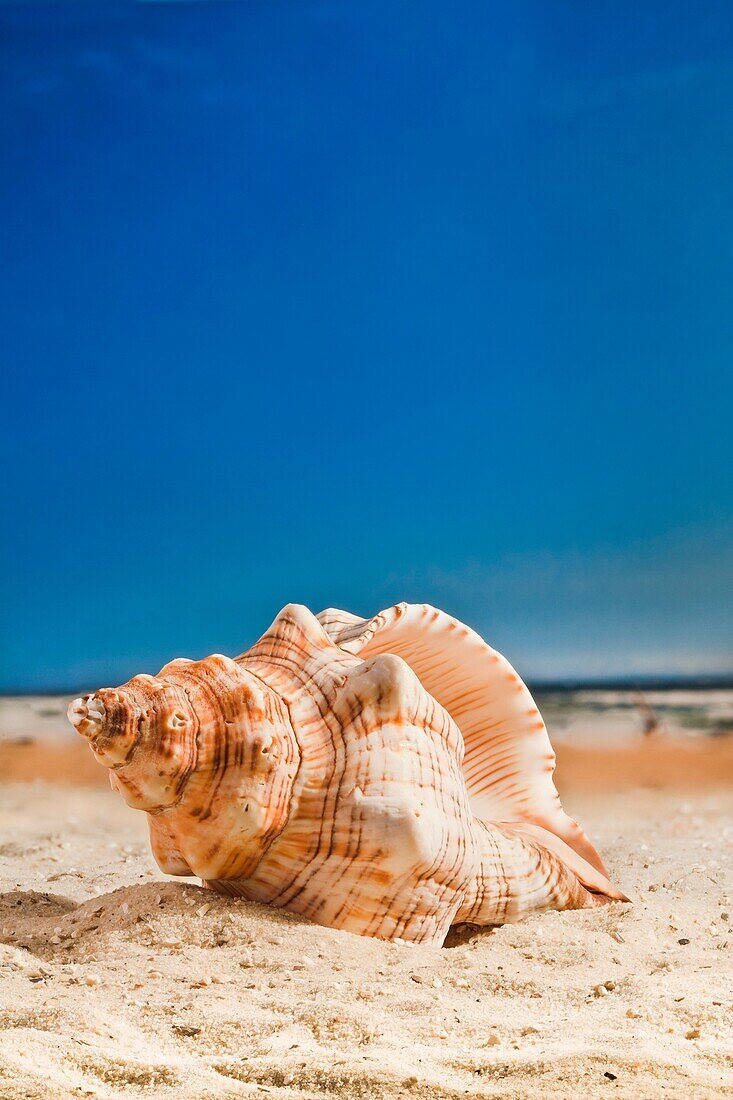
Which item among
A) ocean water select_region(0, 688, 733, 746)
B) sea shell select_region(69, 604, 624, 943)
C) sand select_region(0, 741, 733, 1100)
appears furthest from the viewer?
ocean water select_region(0, 688, 733, 746)

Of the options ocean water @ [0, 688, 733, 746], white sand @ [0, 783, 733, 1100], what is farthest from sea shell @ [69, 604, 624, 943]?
ocean water @ [0, 688, 733, 746]

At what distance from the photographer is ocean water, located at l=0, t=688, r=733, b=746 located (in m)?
10.1

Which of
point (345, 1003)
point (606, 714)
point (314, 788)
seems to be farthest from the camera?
point (606, 714)

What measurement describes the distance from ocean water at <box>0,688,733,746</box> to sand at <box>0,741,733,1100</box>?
7.63 m

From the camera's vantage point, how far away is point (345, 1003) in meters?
1.67

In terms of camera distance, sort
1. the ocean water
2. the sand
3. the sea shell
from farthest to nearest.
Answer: the ocean water → the sea shell → the sand

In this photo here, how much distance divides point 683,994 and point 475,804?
1104 mm

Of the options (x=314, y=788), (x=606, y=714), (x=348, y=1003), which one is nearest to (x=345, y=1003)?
(x=348, y=1003)

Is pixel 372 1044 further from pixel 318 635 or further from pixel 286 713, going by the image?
pixel 318 635

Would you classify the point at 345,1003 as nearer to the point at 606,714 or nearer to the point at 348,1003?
the point at 348,1003

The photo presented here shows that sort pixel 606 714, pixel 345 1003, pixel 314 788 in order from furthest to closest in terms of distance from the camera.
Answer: pixel 606 714, pixel 314 788, pixel 345 1003

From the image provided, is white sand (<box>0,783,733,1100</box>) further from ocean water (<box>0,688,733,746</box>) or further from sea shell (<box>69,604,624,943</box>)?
ocean water (<box>0,688,733,746</box>)

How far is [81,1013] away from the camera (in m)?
1.58

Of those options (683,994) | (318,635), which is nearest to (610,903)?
(683,994)
